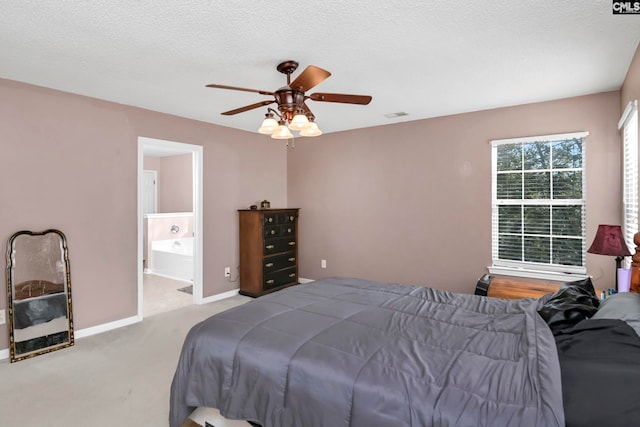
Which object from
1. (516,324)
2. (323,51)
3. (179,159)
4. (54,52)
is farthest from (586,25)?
(179,159)

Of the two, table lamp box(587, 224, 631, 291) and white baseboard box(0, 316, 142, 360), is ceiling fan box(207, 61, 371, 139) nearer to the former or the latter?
table lamp box(587, 224, 631, 291)

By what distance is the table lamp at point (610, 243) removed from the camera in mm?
2499

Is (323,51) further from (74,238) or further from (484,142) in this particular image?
(74,238)

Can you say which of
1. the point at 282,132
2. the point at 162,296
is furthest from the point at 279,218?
the point at 282,132

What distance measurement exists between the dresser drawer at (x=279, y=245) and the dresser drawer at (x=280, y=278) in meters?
0.32

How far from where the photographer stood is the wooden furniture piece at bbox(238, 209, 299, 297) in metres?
4.91

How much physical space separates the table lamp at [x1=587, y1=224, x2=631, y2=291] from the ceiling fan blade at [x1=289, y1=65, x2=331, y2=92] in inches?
92.7

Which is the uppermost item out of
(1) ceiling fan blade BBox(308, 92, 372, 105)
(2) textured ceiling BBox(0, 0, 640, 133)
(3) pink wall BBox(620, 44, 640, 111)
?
(2) textured ceiling BBox(0, 0, 640, 133)

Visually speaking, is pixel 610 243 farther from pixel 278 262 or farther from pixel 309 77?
pixel 278 262

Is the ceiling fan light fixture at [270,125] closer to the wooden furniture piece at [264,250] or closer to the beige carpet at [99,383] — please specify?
the beige carpet at [99,383]

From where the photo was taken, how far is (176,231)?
7.14 m

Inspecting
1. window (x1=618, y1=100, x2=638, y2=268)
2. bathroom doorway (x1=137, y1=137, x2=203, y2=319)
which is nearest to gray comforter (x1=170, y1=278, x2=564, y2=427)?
window (x1=618, y1=100, x2=638, y2=268)

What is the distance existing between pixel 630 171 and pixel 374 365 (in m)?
3.00
